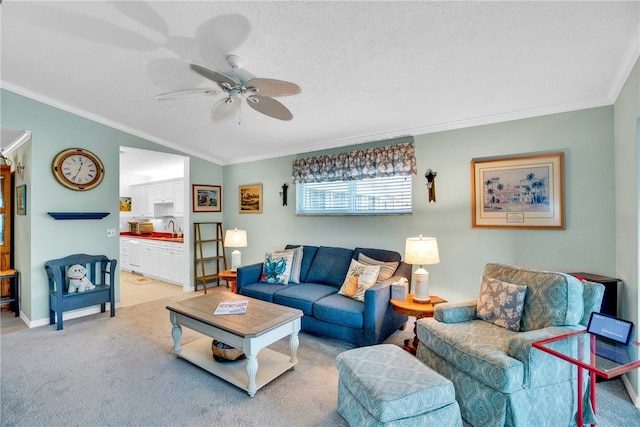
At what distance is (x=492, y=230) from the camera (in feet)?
10.5

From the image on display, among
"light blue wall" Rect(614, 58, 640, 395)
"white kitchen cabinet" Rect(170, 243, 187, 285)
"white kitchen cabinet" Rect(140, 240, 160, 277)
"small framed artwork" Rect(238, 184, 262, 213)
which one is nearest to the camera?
"light blue wall" Rect(614, 58, 640, 395)

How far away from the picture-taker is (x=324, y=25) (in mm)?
2100

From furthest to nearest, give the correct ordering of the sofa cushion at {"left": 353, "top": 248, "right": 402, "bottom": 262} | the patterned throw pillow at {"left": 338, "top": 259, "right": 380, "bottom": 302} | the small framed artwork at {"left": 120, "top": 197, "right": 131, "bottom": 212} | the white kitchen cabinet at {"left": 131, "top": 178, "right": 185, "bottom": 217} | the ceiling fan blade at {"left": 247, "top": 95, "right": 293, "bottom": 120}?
the small framed artwork at {"left": 120, "top": 197, "right": 131, "bottom": 212}, the white kitchen cabinet at {"left": 131, "top": 178, "right": 185, "bottom": 217}, the sofa cushion at {"left": 353, "top": 248, "right": 402, "bottom": 262}, the patterned throw pillow at {"left": 338, "top": 259, "right": 380, "bottom": 302}, the ceiling fan blade at {"left": 247, "top": 95, "right": 293, "bottom": 120}

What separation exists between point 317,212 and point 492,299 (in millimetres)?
2659

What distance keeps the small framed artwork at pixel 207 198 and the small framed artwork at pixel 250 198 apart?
53 cm

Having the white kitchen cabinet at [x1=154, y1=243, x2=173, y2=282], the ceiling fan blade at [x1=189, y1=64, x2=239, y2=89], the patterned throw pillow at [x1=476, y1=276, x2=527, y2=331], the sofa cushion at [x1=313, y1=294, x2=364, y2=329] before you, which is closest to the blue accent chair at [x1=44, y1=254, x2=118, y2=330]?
the white kitchen cabinet at [x1=154, y1=243, x2=173, y2=282]

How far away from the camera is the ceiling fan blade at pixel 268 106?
7.73ft

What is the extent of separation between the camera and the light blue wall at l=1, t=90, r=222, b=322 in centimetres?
371

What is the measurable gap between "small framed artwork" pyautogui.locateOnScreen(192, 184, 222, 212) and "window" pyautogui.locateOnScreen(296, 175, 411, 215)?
1.91 m

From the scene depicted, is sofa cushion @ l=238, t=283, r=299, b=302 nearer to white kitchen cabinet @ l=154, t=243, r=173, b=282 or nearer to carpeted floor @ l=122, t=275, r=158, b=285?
white kitchen cabinet @ l=154, t=243, r=173, b=282

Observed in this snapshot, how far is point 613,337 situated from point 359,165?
9.58 ft

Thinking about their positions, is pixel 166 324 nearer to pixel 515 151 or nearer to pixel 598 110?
pixel 515 151

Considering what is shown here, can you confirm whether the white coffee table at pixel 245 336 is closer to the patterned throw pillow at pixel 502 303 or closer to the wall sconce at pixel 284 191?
the patterned throw pillow at pixel 502 303

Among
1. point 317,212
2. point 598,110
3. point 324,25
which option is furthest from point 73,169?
point 598,110
